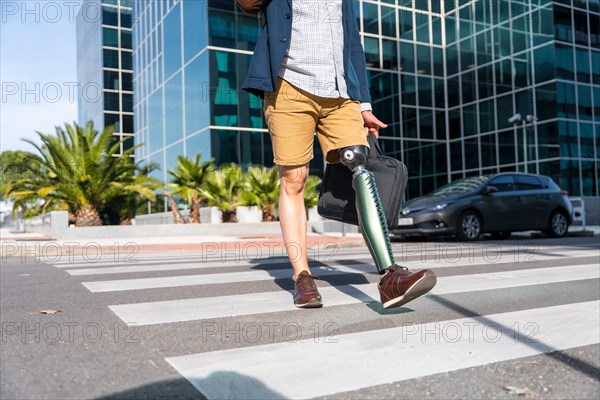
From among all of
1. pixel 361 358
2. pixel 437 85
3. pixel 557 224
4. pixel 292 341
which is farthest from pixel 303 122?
pixel 437 85

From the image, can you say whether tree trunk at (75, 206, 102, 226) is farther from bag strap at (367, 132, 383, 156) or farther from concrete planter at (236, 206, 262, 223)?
bag strap at (367, 132, 383, 156)

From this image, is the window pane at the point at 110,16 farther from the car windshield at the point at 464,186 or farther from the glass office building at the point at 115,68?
the car windshield at the point at 464,186

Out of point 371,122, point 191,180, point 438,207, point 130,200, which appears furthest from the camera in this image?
point 130,200

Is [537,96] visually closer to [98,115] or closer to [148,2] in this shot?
[148,2]

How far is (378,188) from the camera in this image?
3115 millimetres

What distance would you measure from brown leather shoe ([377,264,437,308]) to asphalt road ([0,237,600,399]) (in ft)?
0.37

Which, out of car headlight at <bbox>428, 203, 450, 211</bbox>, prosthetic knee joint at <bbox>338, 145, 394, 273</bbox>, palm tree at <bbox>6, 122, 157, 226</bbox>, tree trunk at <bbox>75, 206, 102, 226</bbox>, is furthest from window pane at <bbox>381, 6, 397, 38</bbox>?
prosthetic knee joint at <bbox>338, 145, 394, 273</bbox>

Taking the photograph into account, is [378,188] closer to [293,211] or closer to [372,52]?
[293,211]

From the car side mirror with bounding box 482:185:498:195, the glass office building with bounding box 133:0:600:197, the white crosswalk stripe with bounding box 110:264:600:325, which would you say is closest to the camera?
the white crosswalk stripe with bounding box 110:264:600:325

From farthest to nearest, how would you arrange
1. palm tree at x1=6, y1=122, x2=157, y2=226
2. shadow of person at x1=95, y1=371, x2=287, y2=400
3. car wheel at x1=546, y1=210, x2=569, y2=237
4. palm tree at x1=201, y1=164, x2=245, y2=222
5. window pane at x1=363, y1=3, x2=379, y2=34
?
window pane at x1=363, y1=3, x2=379, y2=34
palm tree at x1=201, y1=164, x2=245, y2=222
palm tree at x1=6, y1=122, x2=157, y2=226
car wheel at x1=546, y1=210, x2=569, y2=237
shadow of person at x1=95, y1=371, x2=287, y2=400

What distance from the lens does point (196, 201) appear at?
1900 cm

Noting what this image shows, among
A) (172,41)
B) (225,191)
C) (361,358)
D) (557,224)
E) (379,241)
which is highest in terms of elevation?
(172,41)

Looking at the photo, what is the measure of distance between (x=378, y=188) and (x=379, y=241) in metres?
0.37

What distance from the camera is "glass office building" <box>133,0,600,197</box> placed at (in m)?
24.5
